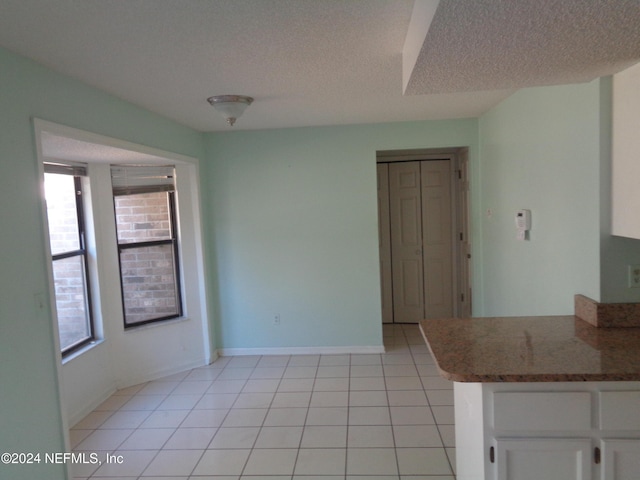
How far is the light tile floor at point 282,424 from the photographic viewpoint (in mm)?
2635

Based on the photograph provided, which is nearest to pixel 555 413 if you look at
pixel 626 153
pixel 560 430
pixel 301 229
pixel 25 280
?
pixel 560 430

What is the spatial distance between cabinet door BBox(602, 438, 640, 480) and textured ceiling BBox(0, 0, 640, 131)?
1.51 m

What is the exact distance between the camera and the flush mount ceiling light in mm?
2990

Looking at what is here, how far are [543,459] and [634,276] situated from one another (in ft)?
3.34

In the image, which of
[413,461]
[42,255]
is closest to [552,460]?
[413,461]

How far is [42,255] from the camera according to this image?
224 cm

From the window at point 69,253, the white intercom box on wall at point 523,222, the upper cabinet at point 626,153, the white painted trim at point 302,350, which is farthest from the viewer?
the white painted trim at point 302,350

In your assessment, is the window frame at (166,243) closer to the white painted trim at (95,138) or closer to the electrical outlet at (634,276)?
the white painted trim at (95,138)

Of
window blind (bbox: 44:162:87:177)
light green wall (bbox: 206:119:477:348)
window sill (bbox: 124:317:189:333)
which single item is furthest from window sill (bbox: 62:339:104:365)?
window blind (bbox: 44:162:87:177)

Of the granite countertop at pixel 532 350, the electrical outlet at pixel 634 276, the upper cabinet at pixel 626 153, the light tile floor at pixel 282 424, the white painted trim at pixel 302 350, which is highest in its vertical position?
the upper cabinet at pixel 626 153

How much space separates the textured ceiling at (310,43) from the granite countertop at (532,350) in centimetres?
120

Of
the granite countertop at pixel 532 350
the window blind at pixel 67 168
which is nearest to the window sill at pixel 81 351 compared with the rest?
the window blind at pixel 67 168

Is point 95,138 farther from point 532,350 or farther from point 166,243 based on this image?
point 532,350

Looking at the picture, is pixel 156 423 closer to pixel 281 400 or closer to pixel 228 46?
pixel 281 400
